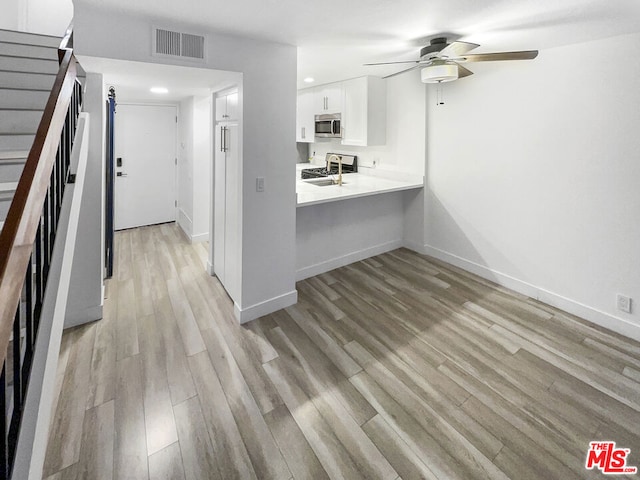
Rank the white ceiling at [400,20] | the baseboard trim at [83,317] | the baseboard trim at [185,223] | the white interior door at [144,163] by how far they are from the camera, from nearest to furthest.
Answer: the white ceiling at [400,20] → the baseboard trim at [83,317] → the baseboard trim at [185,223] → the white interior door at [144,163]

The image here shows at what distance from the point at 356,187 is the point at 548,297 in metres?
2.26

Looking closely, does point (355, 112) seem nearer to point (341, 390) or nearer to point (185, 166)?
point (185, 166)

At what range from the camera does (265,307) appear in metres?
2.97

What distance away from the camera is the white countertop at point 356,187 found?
3.28m

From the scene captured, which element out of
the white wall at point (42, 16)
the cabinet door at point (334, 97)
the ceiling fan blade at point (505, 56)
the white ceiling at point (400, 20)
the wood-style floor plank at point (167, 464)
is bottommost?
the wood-style floor plank at point (167, 464)

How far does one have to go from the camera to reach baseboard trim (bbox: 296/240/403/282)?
148 inches

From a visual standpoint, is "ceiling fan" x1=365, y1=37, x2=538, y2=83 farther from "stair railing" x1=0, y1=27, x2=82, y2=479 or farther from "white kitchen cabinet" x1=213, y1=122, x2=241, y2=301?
"stair railing" x1=0, y1=27, x2=82, y2=479

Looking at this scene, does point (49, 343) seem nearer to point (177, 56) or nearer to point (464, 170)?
point (177, 56)

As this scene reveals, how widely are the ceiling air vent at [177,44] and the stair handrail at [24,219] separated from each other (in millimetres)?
991

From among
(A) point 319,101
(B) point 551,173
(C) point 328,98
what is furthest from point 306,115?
(B) point 551,173

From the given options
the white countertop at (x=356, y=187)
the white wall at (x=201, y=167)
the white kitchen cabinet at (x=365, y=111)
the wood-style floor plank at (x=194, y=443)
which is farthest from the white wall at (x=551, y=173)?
the wood-style floor plank at (x=194, y=443)

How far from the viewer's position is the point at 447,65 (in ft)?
8.48

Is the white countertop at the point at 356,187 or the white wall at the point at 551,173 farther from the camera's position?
the white countertop at the point at 356,187
